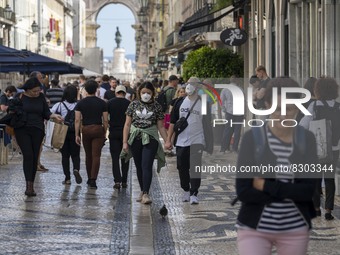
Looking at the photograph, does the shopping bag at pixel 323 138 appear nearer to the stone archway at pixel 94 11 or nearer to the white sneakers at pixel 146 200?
the white sneakers at pixel 146 200

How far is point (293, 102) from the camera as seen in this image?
720 cm

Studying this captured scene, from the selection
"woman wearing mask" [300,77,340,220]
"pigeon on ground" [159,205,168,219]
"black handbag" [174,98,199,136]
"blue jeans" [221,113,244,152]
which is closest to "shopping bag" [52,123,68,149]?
"black handbag" [174,98,199,136]

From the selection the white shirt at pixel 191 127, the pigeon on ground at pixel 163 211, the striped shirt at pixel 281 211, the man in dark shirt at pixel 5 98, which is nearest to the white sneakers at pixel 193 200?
the white shirt at pixel 191 127

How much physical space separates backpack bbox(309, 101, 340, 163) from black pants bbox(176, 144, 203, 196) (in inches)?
111

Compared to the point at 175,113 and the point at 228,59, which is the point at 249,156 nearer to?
the point at 175,113

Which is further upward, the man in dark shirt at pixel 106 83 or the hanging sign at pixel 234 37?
the hanging sign at pixel 234 37

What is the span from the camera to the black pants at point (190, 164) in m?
15.8

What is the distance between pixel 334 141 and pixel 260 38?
2009cm

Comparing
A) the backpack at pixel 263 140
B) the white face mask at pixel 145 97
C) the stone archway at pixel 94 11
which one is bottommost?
the backpack at pixel 263 140

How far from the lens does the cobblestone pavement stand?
38.3 feet

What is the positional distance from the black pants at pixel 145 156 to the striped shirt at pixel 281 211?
859 cm

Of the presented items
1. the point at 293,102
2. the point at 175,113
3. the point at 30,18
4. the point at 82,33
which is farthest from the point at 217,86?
the point at 82,33

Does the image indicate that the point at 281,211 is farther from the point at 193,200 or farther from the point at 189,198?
the point at 189,198

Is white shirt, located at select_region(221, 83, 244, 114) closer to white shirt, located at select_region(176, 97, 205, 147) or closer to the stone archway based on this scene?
white shirt, located at select_region(176, 97, 205, 147)
